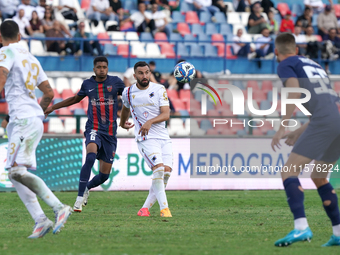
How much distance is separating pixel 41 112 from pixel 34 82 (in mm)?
340

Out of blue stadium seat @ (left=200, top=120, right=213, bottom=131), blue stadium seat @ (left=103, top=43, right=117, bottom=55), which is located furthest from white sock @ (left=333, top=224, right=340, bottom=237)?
blue stadium seat @ (left=103, top=43, right=117, bottom=55)

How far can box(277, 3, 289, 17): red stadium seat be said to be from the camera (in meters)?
23.6

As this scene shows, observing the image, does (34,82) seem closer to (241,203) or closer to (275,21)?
(241,203)

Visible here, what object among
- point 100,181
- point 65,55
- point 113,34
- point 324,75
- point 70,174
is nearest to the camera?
point 324,75

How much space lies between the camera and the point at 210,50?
68.5 ft

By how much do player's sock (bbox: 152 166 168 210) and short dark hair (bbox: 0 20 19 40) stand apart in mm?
3305

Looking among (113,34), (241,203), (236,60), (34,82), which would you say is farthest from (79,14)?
(34,82)

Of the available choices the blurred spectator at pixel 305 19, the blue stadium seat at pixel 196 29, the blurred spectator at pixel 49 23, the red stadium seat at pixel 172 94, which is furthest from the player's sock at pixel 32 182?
the blurred spectator at pixel 305 19

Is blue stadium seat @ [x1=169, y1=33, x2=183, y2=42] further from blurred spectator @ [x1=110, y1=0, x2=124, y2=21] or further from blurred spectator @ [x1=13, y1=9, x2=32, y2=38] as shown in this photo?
blurred spectator @ [x1=13, y1=9, x2=32, y2=38]

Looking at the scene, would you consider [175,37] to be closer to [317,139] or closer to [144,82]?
[144,82]

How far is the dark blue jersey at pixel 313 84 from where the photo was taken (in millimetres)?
5949

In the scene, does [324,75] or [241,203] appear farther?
[241,203]

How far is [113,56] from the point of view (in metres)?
19.3

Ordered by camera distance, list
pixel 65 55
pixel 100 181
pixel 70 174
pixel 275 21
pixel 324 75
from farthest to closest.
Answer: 1. pixel 275 21
2. pixel 65 55
3. pixel 70 174
4. pixel 100 181
5. pixel 324 75
